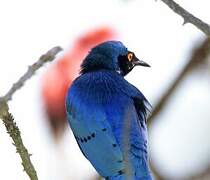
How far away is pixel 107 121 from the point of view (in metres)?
4.16

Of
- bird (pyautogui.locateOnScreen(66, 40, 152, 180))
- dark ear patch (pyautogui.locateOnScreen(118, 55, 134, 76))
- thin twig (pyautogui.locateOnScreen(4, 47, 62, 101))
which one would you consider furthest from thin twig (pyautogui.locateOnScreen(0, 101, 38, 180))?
dark ear patch (pyautogui.locateOnScreen(118, 55, 134, 76))

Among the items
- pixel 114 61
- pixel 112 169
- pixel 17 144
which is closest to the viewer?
pixel 17 144

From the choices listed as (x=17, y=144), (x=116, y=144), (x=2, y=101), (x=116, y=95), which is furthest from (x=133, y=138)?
(x=2, y=101)

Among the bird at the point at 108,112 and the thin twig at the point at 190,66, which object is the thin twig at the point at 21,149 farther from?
the bird at the point at 108,112

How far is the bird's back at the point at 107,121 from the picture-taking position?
152 inches

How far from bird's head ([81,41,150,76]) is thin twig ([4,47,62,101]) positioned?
117 inches

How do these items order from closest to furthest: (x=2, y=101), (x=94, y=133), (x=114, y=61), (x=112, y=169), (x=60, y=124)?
(x=2, y=101), (x=60, y=124), (x=112, y=169), (x=94, y=133), (x=114, y=61)

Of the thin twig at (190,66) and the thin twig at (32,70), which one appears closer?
the thin twig at (32,70)

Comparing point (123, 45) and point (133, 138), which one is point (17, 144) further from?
point (123, 45)

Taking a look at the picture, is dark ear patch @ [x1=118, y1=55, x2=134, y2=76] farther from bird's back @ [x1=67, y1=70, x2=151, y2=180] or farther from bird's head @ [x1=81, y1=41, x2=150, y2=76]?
bird's back @ [x1=67, y1=70, x2=151, y2=180]

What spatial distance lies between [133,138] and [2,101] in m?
2.30

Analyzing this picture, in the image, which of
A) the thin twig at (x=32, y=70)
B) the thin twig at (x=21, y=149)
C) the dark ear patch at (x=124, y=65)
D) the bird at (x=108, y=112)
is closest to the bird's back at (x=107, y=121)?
the bird at (x=108, y=112)

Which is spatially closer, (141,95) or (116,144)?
(116,144)

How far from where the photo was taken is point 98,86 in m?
4.52
